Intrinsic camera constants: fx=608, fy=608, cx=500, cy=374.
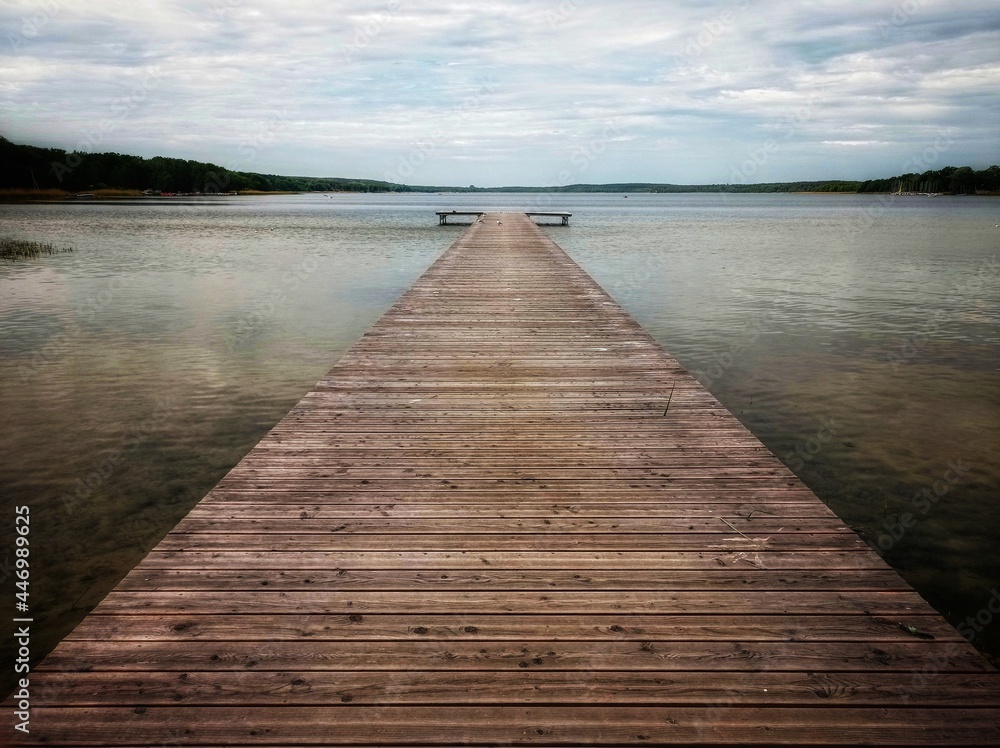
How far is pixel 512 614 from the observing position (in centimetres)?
261

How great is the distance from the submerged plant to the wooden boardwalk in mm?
23908

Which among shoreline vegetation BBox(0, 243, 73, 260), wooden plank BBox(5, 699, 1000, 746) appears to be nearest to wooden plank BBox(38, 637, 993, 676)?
wooden plank BBox(5, 699, 1000, 746)

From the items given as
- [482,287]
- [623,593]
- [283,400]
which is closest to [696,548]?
[623,593]

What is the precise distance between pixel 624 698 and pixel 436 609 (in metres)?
0.87

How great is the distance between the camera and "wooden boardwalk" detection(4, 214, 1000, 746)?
2111mm

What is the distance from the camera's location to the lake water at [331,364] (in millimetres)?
4945

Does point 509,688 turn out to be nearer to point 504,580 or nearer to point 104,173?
point 504,580

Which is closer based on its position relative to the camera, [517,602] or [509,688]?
[509,688]

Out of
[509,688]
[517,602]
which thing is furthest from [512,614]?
[509,688]

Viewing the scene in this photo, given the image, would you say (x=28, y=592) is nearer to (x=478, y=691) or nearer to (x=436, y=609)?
(x=436, y=609)

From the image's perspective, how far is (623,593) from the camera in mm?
2756

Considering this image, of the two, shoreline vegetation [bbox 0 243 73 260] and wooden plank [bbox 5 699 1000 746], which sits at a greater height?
shoreline vegetation [bbox 0 243 73 260]

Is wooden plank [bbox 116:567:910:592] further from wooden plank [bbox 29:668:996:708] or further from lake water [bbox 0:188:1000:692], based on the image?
lake water [bbox 0:188:1000:692]

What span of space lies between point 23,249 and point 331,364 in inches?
816
